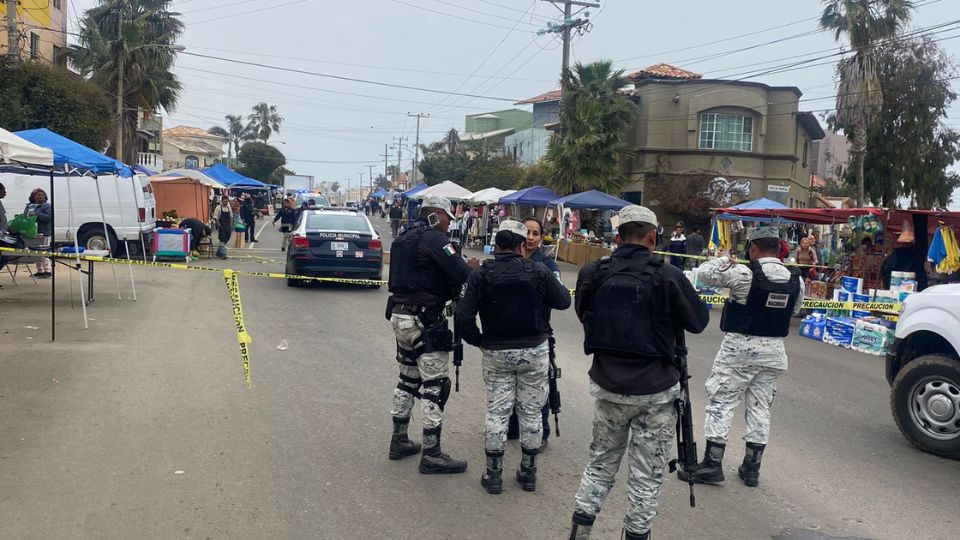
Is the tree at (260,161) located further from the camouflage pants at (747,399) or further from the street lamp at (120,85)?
the camouflage pants at (747,399)

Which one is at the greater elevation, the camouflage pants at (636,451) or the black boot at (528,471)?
the camouflage pants at (636,451)

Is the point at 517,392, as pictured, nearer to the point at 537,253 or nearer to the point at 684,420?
the point at 537,253

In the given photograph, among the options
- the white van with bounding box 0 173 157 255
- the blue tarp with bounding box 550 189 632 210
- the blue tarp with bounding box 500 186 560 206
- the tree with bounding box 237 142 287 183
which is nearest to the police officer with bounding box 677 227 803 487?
the white van with bounding box 0 173 157 255

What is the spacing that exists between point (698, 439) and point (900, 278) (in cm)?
824

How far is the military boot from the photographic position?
160 inches

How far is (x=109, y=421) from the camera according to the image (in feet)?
20.2

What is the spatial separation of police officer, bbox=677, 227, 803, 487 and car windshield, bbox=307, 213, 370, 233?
10670 millimetres

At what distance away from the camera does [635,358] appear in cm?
391

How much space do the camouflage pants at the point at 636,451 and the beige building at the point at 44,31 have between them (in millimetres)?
28898

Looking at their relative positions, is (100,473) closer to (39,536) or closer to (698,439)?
(39,536)

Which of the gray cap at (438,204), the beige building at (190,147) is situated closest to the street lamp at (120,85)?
the gray cap at (438,204)

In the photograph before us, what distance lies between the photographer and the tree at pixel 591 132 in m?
29.7

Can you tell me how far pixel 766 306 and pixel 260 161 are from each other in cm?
8684

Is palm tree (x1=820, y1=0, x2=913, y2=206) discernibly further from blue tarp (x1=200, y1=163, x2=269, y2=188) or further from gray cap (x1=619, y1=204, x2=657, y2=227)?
gray cap (x1=619, y1=204, x2=657, y2=227)
